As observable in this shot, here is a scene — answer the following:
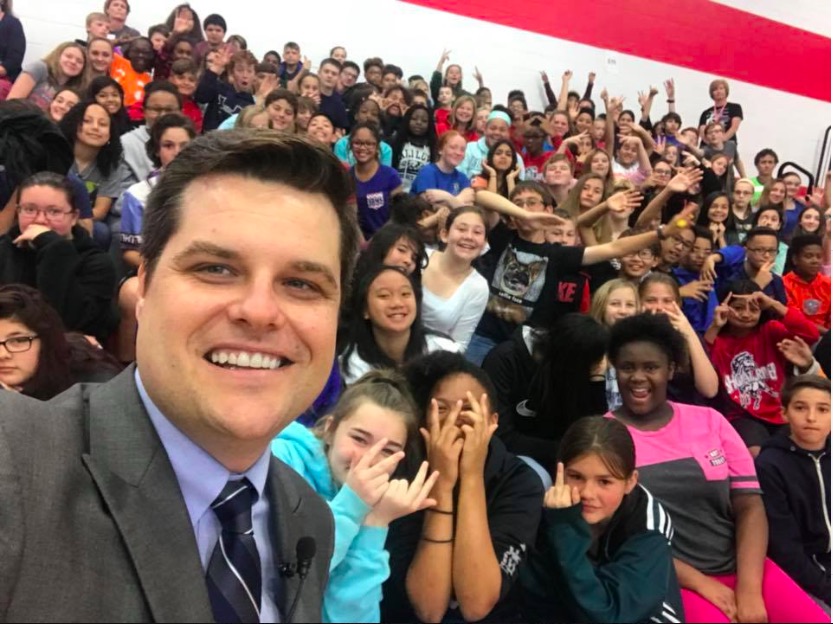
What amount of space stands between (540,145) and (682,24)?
307 centimetres

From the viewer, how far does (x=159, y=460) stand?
361 mm

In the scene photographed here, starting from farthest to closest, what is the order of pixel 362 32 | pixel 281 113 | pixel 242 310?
pixel 362 32 < pixel 281 113 < pixel 242 310

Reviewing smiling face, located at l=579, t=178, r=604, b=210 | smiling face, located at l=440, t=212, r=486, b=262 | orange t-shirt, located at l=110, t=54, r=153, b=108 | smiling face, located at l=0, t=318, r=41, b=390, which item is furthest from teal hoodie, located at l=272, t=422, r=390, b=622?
orange t-shirt, located at l=110, t=54, r=153, b=108

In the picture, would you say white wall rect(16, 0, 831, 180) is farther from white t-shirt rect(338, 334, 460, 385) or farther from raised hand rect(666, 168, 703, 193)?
white t-shirt rect(338, 334, 460, 385)

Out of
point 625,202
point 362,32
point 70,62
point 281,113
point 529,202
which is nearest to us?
point 625,202

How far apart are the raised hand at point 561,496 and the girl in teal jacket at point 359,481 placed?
3.7 inches

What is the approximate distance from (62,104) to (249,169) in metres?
2.23

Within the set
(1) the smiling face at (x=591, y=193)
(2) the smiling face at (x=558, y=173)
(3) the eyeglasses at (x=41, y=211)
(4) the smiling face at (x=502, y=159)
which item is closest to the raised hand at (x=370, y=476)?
(3) the eyeglasses at (x=41, y=211)

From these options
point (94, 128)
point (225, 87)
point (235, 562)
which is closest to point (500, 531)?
point (235, 562)

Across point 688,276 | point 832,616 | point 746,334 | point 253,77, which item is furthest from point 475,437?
point 253,77

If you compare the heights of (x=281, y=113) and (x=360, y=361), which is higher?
(x=281, y=113)

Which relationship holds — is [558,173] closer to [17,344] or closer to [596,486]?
[17,344]

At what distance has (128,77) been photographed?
2908 mm

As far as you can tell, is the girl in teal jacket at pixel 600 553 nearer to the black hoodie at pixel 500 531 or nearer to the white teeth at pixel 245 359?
the black hoodie at pixel 500 531
